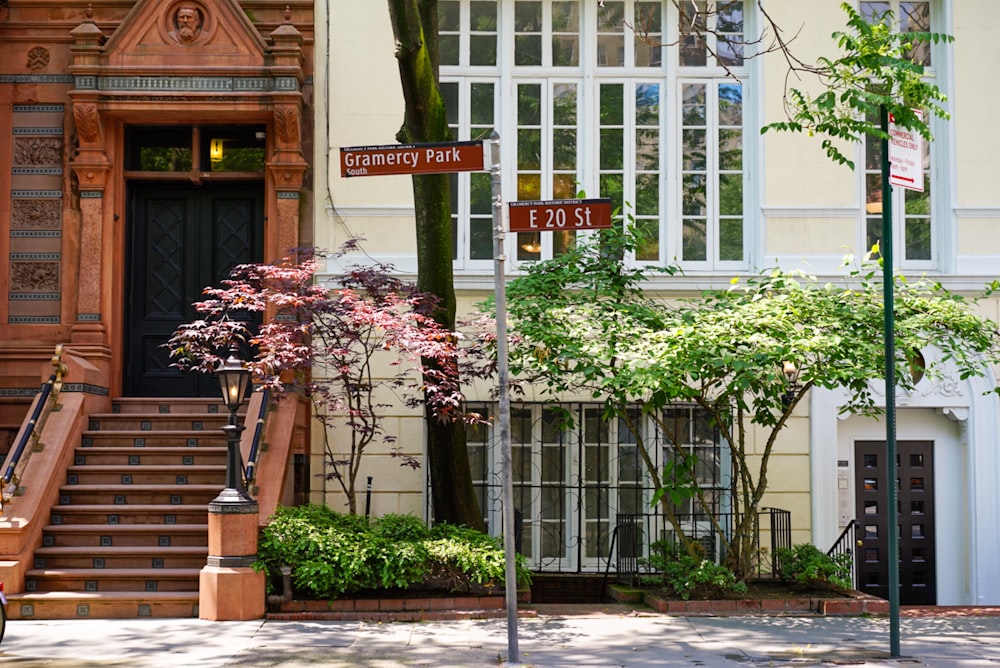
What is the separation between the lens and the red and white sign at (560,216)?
939 cm

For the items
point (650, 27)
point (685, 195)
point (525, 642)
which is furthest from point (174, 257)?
point (525, 642)

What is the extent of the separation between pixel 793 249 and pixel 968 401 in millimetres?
2978

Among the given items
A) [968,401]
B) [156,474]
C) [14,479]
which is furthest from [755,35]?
[14,479]

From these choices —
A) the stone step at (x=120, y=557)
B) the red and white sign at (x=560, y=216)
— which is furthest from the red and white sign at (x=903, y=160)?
the stone step at (x=120, y=557)

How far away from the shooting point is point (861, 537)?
15.8m

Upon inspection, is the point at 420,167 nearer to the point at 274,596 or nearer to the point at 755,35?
the point at 274,596

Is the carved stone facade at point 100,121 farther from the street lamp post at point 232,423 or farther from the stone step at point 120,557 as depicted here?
the street lamp post at point 232,423

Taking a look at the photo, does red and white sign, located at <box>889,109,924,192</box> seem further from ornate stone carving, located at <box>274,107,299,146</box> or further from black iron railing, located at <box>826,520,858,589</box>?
ornate stone carving, located at <box>274,107,299,146</box>

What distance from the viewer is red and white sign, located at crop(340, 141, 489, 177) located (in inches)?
371

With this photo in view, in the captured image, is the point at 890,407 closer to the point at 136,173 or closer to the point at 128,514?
the point at 128,514

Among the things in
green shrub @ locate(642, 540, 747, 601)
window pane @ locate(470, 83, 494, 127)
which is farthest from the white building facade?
green shrub @ locate(642, 540, 747, 601)

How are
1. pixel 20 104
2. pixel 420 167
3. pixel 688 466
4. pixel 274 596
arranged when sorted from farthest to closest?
1. pixel 20 104
2. pixel 688 466
3. pixel 274 596
4. pixel 420 167

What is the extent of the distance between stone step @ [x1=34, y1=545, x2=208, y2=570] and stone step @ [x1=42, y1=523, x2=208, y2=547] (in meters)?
0.17

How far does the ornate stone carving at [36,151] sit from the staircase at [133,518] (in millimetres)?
3266
